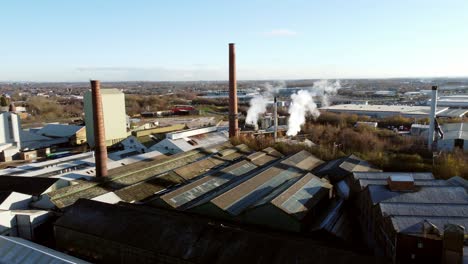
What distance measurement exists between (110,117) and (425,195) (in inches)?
1461

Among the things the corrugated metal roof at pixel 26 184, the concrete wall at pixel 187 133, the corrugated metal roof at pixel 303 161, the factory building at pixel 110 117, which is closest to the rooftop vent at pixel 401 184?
the corrugated metal roof at pixel 303 161

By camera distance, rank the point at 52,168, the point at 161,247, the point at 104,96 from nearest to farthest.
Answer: the point at 161,247 < the point at 52,168 < the point at 104,96

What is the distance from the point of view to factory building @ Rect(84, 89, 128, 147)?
44.1 metres

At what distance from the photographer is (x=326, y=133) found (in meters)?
45.3

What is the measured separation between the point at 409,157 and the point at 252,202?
751 inches

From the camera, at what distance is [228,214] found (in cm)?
1848

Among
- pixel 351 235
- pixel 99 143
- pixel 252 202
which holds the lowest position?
pixel 351 235

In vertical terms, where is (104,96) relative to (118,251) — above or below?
above

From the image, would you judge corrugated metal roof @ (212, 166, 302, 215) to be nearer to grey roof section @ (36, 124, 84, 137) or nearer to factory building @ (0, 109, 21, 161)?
factory building @ (0, 109, 21, 161)

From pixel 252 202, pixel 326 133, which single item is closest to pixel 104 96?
pixel 326 133

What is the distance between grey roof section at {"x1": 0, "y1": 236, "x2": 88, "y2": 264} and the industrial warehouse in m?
0.05

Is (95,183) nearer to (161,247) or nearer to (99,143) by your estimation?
(99,143)

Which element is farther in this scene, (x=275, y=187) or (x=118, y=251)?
(x=275, y=187)

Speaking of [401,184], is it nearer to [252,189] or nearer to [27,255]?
[252,189]
